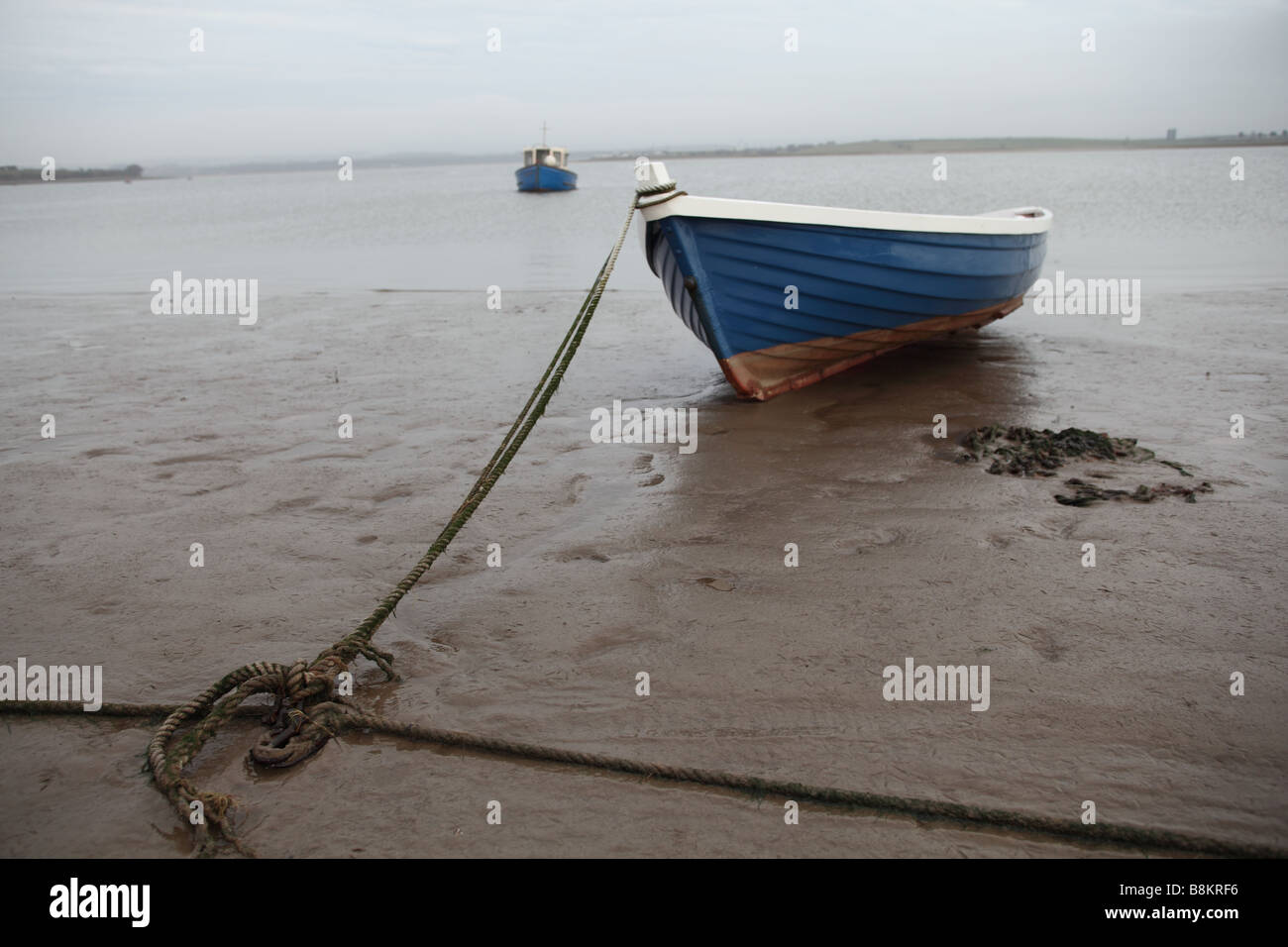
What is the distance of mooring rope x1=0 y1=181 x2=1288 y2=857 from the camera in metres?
2.37

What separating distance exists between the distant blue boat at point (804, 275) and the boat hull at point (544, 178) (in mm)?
42741

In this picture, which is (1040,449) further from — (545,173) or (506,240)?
(545,173)

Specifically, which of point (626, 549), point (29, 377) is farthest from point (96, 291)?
point (626, 549)

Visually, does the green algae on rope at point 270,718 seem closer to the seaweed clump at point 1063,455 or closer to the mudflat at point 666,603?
the mudflat at point 666,603

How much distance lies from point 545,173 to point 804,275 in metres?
44.0

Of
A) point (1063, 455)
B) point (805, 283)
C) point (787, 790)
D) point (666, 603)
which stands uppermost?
point (805, 283)

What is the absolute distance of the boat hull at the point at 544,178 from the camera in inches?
1857

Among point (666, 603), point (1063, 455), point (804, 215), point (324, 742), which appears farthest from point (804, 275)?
point (324, 742)

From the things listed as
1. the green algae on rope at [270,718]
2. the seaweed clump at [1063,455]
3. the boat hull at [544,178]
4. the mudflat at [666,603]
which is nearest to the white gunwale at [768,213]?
the mudflat at [666,603]

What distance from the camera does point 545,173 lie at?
155 ft

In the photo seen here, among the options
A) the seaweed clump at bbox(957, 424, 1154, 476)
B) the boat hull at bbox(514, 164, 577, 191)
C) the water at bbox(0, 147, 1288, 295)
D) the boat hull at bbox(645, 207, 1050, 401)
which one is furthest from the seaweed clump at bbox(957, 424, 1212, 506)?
the boat hull at bbox(514, 164, 577, 191)

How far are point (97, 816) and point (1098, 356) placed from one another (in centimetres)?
820

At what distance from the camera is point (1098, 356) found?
8055mm

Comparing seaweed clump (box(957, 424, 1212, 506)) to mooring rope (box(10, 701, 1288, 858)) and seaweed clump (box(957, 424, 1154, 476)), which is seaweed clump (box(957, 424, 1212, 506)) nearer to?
seaweed clump (box(957, 424, 1154, 476))
